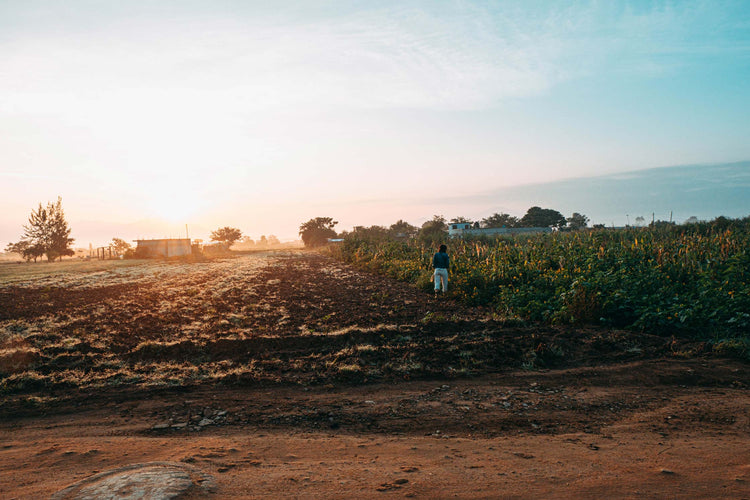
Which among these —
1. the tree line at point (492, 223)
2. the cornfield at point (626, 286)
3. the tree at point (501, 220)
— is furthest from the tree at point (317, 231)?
the cornfield at point (626, 286)

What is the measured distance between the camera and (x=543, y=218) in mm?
82750

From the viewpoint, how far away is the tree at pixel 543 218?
268ft

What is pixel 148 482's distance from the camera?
3.56 meters

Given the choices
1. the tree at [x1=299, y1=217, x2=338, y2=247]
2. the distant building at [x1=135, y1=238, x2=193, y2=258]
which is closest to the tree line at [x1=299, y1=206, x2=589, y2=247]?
the tree at [x1=299, y1=217, x2=338, y2=247]

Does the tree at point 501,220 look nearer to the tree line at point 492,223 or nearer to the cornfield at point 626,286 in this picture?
the tree line at point 492,223

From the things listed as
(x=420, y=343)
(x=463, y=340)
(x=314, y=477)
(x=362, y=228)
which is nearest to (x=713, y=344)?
(x=463, y=340)

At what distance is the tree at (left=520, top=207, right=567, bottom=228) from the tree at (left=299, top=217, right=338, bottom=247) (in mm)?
39791

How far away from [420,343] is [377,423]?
358cm

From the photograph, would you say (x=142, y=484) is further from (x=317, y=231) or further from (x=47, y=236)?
(x=317, y=231)

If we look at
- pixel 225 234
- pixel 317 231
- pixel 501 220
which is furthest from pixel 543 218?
pixel 225 234

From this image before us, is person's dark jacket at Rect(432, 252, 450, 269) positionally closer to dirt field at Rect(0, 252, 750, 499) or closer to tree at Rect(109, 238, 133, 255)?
dirt field at Rect(0, 252, 750, 499)

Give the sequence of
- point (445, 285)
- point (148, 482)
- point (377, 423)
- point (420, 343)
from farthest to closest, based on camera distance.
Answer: point (445, 285)
point (420, 343)
point (377, 423)
point (148, 482)

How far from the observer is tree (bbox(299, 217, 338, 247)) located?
8812cm

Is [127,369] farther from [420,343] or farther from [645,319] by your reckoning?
[645,319]
